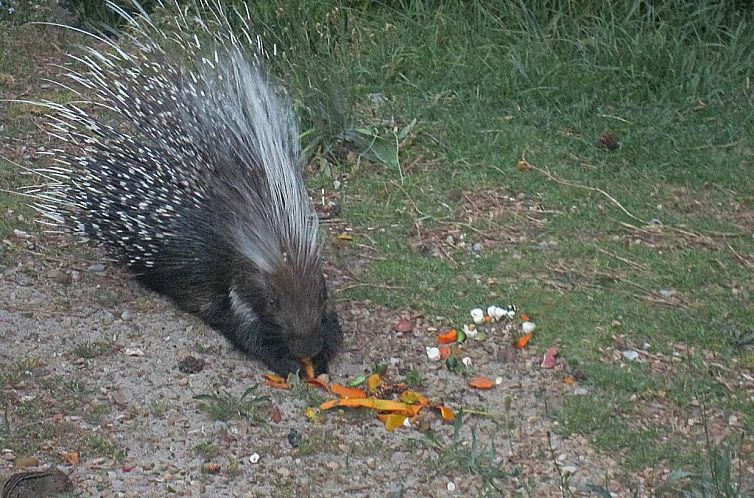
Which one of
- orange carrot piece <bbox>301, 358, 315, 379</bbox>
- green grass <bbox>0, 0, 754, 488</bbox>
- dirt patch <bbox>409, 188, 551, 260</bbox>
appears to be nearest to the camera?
orange carrot piece <bbox>301, 358, 315, 379</bbox>

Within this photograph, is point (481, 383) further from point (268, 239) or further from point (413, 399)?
point (268, 239)

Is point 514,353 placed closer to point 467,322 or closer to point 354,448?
point 467,322

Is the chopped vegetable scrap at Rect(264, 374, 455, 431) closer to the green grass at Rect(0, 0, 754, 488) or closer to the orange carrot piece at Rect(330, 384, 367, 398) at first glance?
the orange carrot piece at Rect(330, 384, 367, 398)

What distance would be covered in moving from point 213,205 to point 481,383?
39.8 inches

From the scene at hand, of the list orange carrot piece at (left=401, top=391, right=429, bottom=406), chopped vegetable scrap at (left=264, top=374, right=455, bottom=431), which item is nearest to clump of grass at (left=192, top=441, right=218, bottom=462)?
chopped vegetable scrap at (left=264, top=374, right=455, bottom=431)

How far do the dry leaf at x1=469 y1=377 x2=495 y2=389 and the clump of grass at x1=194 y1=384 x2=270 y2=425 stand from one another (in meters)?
0.59

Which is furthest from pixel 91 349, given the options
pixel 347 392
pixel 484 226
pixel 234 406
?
pixel 484 226

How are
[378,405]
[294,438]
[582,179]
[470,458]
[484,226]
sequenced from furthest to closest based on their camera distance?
1. [582,179]
2. [484,226]
3. [378,405]
4. [294,438]
5. [470,458]

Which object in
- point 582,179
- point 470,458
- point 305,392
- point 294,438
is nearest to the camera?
point 470,458

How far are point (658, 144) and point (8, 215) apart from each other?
252 centimetres

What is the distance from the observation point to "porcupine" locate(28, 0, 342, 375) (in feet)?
11.1

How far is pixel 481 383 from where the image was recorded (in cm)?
326

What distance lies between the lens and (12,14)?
587 centimetres

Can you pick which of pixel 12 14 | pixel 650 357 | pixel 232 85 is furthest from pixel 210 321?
pixel 12 14
